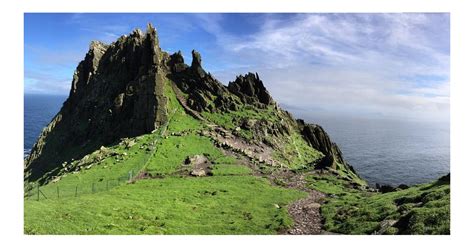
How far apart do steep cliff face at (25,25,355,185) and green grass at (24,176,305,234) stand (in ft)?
115

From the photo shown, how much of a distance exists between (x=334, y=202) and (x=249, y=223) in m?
18.6

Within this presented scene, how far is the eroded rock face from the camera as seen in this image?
340ft

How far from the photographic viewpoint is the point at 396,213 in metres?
43.2

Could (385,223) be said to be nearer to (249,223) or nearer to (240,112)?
(249,223)

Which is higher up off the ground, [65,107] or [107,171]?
[65,107]

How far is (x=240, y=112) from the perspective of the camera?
118875 mm

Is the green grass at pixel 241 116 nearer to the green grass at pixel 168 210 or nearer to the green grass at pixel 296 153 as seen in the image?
the green grass at pixel 296 153

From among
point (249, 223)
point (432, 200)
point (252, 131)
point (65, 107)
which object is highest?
point (65, 107)

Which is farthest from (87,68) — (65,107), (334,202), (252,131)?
(334,202)

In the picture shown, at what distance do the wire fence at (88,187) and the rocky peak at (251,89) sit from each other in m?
51.8

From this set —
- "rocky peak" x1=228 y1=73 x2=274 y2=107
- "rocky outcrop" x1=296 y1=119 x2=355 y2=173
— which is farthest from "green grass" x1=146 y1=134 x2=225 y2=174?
"rocky outcrop" x1=296 y1=119 x2=355 y2=173

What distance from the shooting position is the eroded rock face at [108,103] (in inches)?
4086

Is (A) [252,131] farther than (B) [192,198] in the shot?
Yes

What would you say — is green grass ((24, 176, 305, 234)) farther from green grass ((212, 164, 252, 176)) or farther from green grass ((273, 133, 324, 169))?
green grass ((273, 133, 324, 169))
